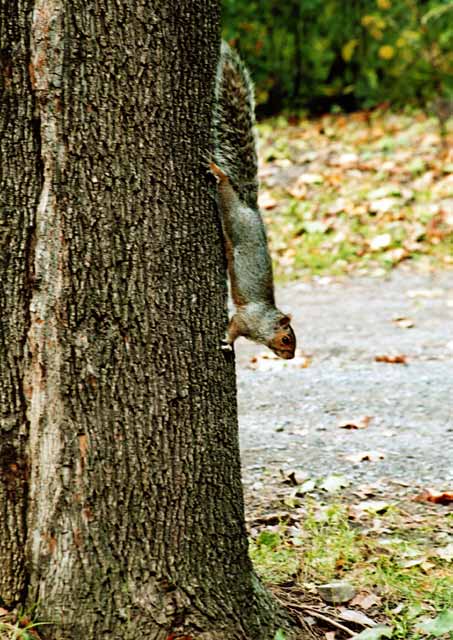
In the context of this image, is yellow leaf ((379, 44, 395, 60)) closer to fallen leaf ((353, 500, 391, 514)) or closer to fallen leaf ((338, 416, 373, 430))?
fallen leaf ((338, 416, 373, 430))

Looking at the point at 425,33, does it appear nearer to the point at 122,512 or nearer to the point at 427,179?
the point at 427,179

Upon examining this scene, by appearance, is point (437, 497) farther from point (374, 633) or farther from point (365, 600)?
point (374, 633)

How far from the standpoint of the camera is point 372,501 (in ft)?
11.4

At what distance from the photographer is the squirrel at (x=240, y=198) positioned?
2.59 meters

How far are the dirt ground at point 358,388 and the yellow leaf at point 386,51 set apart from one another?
13.1 ft

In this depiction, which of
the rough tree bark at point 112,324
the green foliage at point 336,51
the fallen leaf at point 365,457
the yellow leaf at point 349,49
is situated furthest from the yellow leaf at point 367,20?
the rough tree bark at point 112,324

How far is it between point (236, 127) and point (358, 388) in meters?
2.20

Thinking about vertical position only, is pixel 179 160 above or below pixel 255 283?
above

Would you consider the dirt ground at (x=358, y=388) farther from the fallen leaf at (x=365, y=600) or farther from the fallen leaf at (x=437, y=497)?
the fallen leaf at (x=365, y=600)

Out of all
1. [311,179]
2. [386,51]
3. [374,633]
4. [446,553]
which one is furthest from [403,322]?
[386,51]

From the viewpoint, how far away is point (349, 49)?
10.2 meters

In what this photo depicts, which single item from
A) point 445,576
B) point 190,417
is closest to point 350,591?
point 445,576

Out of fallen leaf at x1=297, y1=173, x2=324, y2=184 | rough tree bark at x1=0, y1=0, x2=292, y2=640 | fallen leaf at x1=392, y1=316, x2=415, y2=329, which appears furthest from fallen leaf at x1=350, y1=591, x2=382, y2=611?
fallen leaf at x1=297, y1=173, x2=324, y2=184

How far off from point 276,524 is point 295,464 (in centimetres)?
48
